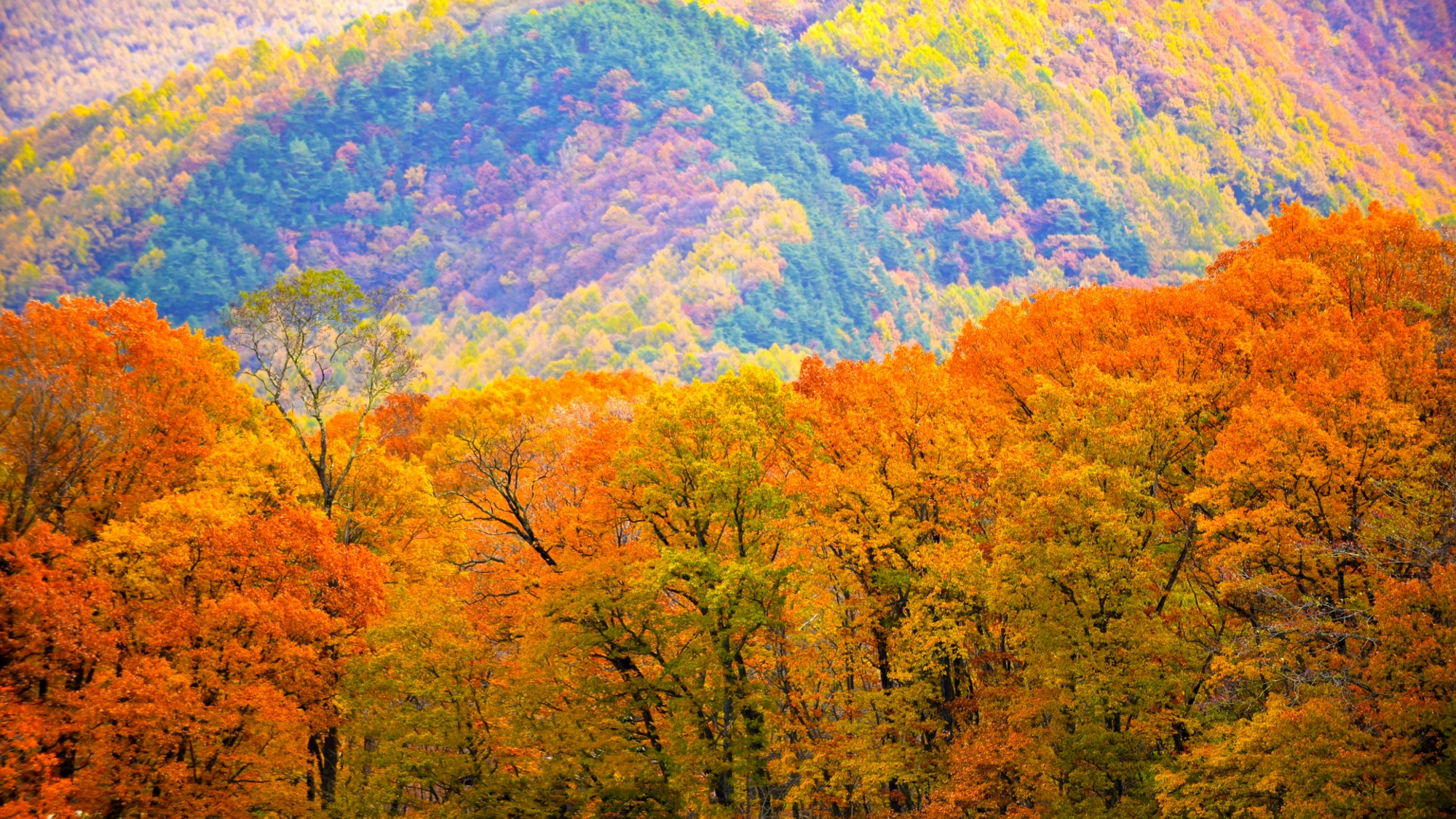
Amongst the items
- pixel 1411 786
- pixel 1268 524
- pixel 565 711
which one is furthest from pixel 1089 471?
pixel 565 711

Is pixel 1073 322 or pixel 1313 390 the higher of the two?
pixel 1073 322

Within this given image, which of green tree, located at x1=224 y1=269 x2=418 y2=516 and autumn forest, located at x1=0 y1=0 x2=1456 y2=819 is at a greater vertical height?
green tree, located at x1=224 y1=269 x2=418 y2=516

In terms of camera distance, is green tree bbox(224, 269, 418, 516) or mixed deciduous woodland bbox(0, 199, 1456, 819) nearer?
mixed deciduous woodland bbox(0, 199, 1456, 819)

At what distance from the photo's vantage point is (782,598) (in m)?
32.2

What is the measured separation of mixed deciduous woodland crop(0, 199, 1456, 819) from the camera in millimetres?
25000

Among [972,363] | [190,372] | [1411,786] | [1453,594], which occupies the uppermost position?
[190,372]

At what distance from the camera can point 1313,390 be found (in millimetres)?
28266

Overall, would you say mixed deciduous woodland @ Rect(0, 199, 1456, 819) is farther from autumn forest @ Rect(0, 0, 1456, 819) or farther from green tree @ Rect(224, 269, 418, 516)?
green tree @ Rect(224, 269, 418, 516)

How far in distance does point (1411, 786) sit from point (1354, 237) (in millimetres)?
36134

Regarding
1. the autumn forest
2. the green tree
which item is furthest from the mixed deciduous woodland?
the green tree

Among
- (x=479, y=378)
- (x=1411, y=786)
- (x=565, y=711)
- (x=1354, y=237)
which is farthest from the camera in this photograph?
(x=479, y=378)

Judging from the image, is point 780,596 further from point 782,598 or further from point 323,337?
point 323,337

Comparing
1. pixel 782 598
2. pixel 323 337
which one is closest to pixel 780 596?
pixel 782 598

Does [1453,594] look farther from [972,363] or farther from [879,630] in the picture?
[972,363]
